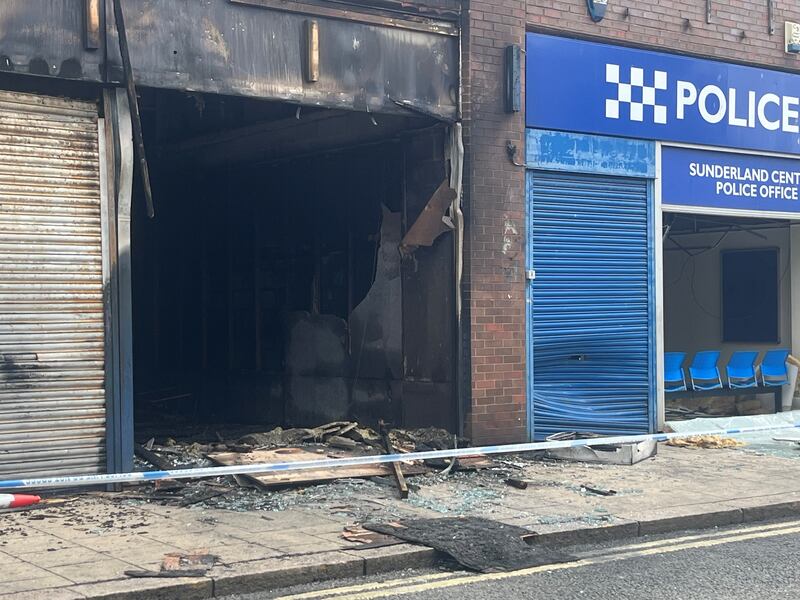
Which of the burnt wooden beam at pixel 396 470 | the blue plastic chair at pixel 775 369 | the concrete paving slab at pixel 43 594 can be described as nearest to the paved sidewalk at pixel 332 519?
the concrete paving slab at pixel 43 594

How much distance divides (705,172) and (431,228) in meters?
4.12

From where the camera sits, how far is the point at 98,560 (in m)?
7.05

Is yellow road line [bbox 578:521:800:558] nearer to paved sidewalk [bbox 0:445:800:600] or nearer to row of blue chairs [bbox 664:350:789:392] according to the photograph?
paved sidewalk [bbox 0:445:800:600]

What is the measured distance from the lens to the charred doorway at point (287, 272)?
39.6 ft

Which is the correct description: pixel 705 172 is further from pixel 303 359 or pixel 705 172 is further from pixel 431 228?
pixel 303 359

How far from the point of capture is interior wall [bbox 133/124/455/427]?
12.1 m

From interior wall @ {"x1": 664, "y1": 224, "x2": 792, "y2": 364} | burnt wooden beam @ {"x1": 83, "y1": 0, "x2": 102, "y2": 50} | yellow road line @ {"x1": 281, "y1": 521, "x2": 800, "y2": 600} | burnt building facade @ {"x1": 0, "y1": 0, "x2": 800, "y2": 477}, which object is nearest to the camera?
yellow road line @ {"x1": 281, "y1": 521, "x2": 800, "y2": 600}

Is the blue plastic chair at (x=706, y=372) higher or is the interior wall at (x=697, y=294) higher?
the interior wall at (x=697, y=294)

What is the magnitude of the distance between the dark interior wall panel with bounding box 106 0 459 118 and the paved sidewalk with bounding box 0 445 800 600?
12.3ft

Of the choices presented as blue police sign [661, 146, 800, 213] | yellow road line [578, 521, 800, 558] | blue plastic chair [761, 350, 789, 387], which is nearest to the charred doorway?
blue police sign [661, 146, 800, 213]

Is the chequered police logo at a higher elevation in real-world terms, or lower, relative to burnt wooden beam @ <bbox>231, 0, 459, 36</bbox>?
lower

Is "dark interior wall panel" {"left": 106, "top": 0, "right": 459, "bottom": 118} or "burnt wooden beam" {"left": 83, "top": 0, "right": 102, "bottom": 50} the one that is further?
"dark interior wall panel" {"left": 106, "top": 0, "right": 459, "bottom": 118}

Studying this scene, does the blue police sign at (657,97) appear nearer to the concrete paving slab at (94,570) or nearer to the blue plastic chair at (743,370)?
the blue plastic chair at (743,370)

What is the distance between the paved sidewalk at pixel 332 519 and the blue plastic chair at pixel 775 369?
14.2 ft
